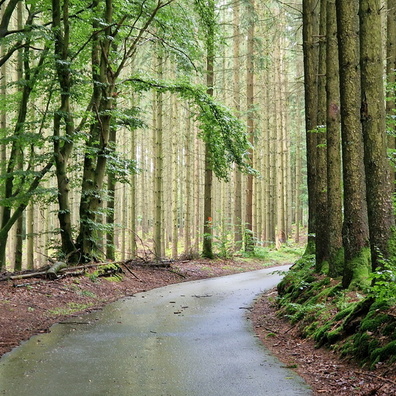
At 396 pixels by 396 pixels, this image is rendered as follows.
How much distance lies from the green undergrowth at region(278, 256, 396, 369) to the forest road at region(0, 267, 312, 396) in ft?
2.79

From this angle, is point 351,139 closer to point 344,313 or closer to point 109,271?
point 344,313

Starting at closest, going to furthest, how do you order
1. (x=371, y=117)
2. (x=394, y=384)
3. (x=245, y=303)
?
(x=394, y=384) → (x=371, y=117) → (x=245, y=303)

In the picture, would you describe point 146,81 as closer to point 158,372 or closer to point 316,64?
point 316,64

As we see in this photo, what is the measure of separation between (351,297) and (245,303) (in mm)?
4107

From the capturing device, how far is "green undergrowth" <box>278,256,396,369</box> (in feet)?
17.0

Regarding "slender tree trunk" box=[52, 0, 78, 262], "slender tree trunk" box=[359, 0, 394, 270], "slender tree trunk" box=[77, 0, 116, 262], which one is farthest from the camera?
"slender tree trunk" box=[77, 0, 116, 262]

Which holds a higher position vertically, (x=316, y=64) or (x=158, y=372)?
(x=316, y=64)

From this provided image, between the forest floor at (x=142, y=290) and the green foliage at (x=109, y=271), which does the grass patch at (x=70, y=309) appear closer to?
the forest floor at (x=142, y=290)

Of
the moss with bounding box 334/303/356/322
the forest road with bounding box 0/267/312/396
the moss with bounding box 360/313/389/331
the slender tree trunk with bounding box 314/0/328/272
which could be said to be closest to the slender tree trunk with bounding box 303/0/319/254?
the slender tree trunk with bounding box 314/0/328/272

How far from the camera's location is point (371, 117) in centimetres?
681

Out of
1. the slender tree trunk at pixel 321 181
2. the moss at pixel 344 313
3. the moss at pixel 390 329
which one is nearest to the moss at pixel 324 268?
the slender tree trunk at pixel 321 181

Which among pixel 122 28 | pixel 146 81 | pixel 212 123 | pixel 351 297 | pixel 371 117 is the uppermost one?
pixel 122 28

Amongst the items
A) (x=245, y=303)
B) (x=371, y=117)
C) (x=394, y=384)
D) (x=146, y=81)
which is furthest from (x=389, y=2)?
(x=394, y=384)

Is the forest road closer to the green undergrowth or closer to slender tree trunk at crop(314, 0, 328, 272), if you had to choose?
the green undergrowth
